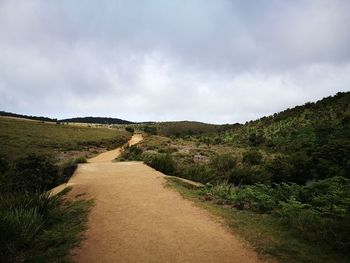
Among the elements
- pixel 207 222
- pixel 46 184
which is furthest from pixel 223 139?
pixel 207 222

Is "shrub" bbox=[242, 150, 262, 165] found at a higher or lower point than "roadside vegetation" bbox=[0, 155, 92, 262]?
higher

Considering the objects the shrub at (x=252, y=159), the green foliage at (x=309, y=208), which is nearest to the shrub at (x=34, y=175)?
→ the green foliage at (x=309, y=208)

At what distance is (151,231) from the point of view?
277 inches

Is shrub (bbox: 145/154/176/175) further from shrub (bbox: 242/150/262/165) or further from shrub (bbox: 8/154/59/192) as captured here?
shrub (bbox: 242/150/262/165)

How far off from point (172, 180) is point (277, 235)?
6.25 metres

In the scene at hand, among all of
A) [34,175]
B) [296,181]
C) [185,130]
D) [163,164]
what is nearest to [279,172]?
[296,181]

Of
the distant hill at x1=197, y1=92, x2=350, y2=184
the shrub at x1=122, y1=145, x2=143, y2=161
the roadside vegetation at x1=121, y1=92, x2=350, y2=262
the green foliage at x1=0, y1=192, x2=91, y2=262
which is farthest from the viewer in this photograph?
the shrub at x1=122, y1=145, x2=143, y2=161

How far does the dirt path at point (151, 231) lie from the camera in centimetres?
579

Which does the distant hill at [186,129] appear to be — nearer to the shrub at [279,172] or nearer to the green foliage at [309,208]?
the shrub at [279,172]

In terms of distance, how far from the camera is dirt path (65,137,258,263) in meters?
5.79

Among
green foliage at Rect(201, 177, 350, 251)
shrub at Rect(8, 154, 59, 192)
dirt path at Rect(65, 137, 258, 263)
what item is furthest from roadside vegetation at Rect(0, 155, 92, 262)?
green foliage at Rect(201, 177, 350, 251)

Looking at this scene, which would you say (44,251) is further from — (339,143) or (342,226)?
(339,143)

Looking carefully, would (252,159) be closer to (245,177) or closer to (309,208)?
(245,177)

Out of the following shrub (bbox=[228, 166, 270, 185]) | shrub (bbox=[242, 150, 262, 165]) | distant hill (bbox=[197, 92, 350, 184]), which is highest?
distant hill (bbox=[197, 92, 350, 184])
